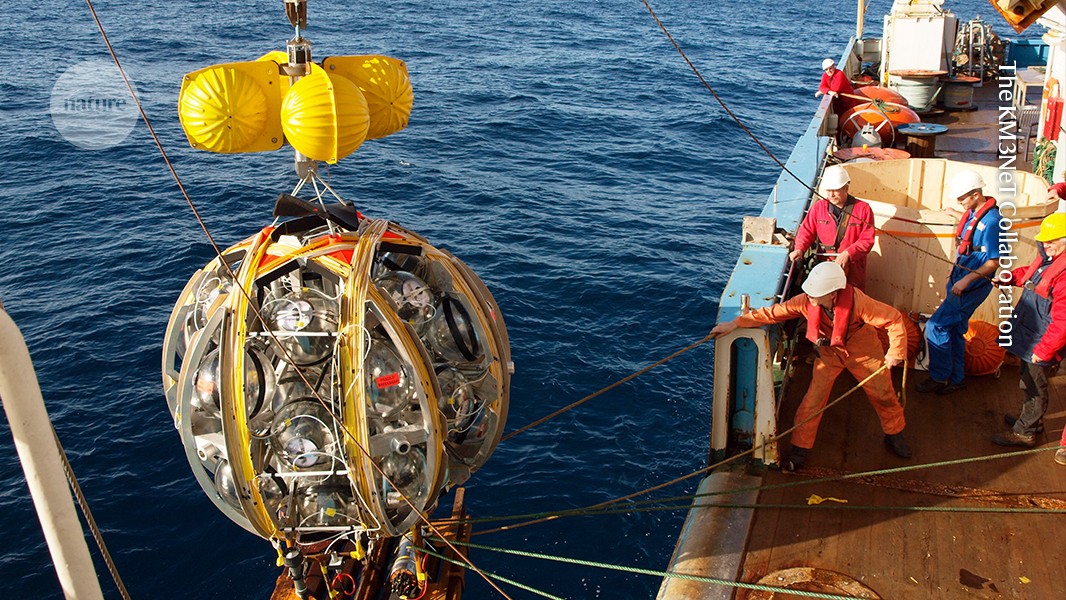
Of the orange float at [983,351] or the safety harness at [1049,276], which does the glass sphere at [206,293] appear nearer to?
the safety harness at [1049,276]

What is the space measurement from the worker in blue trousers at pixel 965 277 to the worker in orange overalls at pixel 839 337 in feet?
3.95

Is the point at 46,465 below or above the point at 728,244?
above

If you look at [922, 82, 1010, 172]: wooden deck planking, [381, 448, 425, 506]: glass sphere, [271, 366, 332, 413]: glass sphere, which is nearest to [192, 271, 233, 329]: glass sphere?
[271, 366, 332, 413]: glass sphere

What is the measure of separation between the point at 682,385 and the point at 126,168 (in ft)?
54.8

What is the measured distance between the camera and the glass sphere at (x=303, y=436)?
6.07 m

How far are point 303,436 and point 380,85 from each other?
248 cm

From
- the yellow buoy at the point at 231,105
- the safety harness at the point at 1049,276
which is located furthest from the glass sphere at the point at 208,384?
the safety harness at the point at 1049,276

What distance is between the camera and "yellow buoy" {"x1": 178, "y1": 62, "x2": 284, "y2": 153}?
5977mm

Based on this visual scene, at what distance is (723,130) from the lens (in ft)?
98.7

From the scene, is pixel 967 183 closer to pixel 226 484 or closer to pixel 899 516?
pixel 899 516

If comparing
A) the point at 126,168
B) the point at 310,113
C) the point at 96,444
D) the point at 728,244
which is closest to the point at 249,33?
the point at 126,168

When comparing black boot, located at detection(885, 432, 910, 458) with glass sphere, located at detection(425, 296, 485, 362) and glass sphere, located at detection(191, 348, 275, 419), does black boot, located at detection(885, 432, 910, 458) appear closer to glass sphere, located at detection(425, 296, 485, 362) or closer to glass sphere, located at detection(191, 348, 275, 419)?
glass sphere, located at detection(425, 296, 485, 362)

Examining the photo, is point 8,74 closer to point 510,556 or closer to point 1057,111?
point 510,556

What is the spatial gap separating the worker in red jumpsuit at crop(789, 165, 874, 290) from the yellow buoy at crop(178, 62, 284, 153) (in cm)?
521
